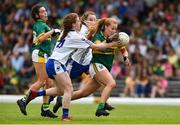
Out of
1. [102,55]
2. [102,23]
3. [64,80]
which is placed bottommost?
[64,80]

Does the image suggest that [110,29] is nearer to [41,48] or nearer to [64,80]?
[41,48]

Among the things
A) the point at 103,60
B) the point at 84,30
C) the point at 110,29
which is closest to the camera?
the point at 110,29

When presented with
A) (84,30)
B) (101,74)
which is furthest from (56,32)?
(101,74)

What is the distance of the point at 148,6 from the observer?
33562 mm

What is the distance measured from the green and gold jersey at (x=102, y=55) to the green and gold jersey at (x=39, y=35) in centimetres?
112

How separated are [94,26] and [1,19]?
697 inches

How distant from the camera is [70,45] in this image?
16.0 m

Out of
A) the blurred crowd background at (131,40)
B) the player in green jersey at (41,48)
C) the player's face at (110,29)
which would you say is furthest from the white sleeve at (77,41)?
the blurred crowd background at (131,40)

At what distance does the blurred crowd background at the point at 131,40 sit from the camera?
29516 mm

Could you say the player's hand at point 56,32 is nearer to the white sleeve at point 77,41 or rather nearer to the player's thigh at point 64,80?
the white sleeve at point 77,41

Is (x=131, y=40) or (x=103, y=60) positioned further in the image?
(x=131, y=40)

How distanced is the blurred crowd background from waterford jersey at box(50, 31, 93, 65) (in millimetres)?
13034

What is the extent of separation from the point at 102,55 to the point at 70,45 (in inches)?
59.1

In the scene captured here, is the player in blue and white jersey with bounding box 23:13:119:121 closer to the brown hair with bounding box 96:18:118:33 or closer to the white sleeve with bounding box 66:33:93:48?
the white sleeve with bounding box 66:33:93:48
